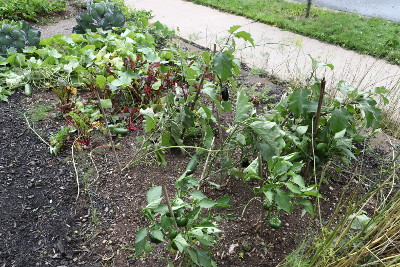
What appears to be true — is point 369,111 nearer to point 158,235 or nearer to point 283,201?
point 283,201

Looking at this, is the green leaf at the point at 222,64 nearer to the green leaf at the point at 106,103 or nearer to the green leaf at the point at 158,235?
the green leaf at the point at 158,235

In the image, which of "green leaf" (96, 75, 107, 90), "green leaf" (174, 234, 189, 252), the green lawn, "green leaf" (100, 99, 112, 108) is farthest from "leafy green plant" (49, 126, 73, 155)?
the green lawn

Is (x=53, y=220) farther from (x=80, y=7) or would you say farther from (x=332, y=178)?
(x=80, y=7)

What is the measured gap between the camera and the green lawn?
463 cm

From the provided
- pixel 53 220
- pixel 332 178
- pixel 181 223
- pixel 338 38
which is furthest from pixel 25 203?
pixel 338 38

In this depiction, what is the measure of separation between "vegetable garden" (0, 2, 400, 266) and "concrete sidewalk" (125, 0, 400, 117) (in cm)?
80

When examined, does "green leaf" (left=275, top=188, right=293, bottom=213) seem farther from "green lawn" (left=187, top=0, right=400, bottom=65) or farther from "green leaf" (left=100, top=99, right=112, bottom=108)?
"green lawn" (left=187, top=0, right=400, bottom=65)

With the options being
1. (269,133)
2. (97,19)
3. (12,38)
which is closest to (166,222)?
(269,133)

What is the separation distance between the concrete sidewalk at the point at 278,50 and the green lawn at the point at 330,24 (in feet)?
0.40

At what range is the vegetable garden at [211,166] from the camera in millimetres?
1759

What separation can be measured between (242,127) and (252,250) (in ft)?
2.26

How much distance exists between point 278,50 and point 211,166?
2750 millimetres

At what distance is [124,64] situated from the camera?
342cm

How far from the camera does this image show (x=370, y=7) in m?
6.51
